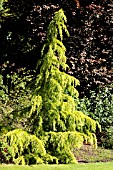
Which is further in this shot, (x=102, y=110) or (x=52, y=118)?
(x=102, y=110)

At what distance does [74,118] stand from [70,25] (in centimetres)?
406

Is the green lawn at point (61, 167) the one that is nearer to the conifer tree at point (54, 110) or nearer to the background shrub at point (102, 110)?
the conifer tree at point (54, 110)

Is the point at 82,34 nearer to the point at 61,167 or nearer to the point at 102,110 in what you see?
the point at 102,110

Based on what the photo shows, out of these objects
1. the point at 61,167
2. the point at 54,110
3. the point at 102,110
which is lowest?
the point at 61,167

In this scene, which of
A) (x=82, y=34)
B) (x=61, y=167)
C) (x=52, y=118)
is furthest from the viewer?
(x=82, y=34)

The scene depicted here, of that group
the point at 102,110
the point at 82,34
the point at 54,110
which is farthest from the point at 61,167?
the point at 82,34

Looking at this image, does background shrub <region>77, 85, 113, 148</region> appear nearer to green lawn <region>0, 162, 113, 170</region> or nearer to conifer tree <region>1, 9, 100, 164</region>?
conifer tree <region>1, 9, 100, 164</region>

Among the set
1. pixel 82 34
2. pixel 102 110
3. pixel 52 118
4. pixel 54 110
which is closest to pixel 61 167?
pixel 52 118

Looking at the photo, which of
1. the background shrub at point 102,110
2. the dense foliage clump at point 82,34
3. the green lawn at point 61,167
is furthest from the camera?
the dense foliage clump at point 82,34

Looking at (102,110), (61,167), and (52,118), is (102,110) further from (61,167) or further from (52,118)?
(61,167)

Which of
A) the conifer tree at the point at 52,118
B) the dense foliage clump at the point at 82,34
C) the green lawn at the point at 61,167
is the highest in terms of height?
the dense foliage clump at the point at 82,34

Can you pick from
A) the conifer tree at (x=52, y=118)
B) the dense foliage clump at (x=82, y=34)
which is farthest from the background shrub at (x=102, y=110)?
the conifer tree at (x=52, y=118)

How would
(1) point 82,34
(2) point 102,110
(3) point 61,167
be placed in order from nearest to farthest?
(3) point 61,167 → (2) point 102,110 → (1) point 82,34

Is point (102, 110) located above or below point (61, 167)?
above
